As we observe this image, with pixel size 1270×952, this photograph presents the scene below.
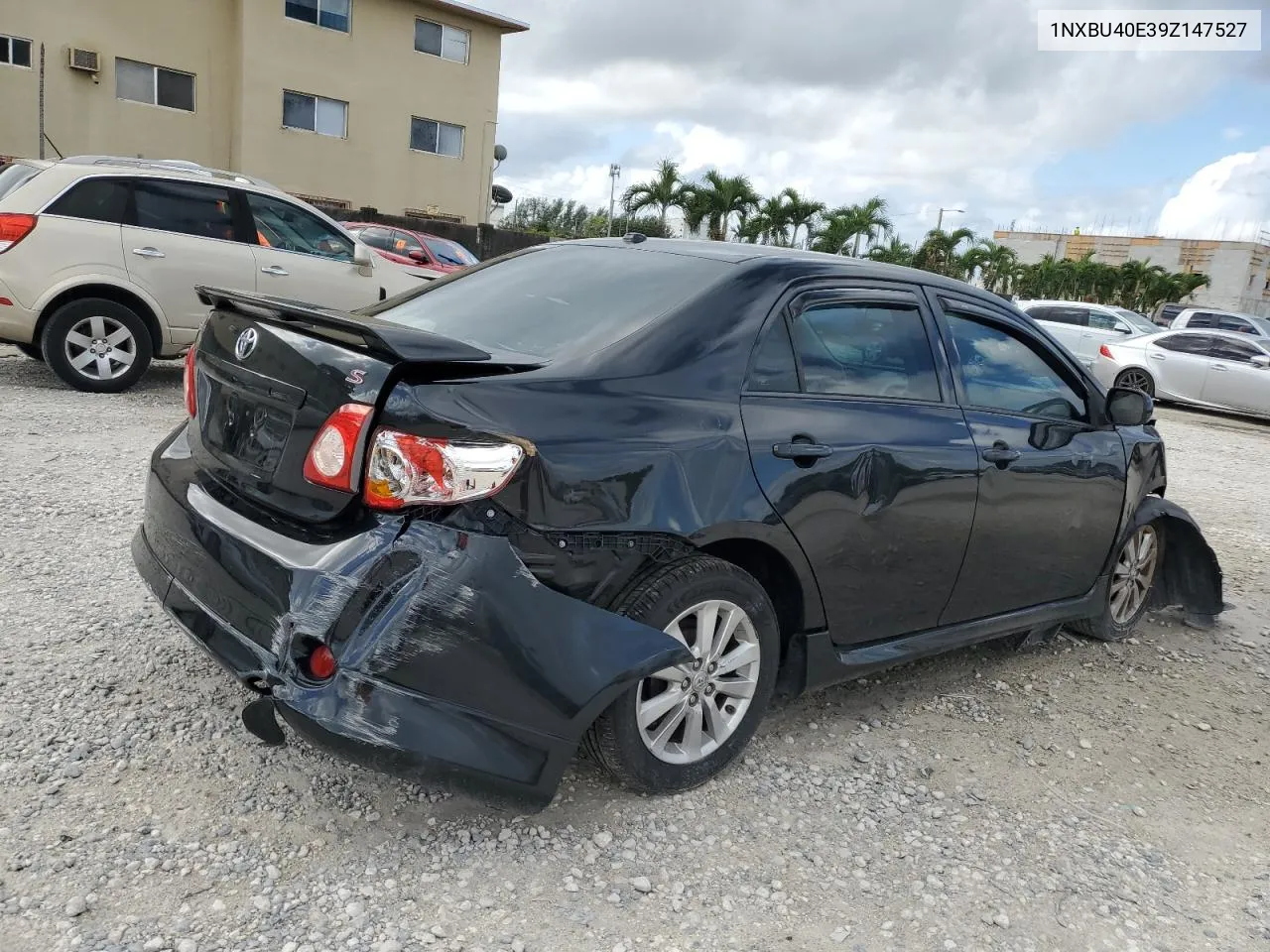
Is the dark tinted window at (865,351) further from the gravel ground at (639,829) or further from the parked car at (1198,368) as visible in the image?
the parked car at (1198,368)

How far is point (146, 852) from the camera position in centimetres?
250

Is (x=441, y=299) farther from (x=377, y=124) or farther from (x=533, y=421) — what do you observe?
(x=377, y=124)

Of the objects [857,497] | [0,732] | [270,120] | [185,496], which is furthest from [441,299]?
[270,120]

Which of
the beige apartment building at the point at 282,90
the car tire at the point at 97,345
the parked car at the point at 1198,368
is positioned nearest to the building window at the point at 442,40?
the beige apartment building at the point at 282,90

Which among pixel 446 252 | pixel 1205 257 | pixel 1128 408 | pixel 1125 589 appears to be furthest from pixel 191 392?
pixel 1205 257

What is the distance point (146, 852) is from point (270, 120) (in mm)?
24674

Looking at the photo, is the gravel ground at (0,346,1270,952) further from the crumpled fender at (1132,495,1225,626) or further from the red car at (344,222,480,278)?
the red car at (344,222,480,278)

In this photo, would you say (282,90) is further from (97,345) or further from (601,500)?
(601,500)

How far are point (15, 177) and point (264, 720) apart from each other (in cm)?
720

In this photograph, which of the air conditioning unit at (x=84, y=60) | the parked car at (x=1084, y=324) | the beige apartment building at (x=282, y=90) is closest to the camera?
the parked car at (x=1084, y=324)

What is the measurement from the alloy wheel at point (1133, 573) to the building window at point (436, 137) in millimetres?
24727

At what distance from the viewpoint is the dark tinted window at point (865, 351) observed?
10.6 ft

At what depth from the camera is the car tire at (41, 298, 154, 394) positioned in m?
7.72

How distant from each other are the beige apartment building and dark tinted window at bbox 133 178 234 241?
57.1 ft
